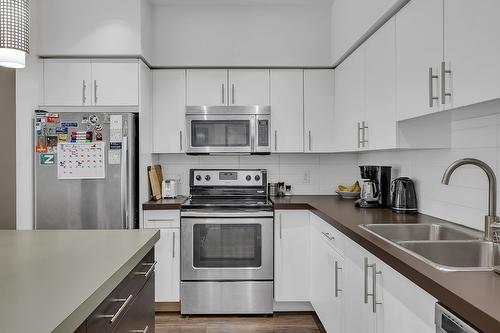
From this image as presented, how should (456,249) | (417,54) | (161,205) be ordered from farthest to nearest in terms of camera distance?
(161,205) → (417,54) → (456,249)

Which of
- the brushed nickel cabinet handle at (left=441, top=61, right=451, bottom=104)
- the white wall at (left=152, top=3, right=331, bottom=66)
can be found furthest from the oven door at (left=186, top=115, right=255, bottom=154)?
the brushed nickel cabinet handle at (left=441, top=61, right=451, bottom=104)

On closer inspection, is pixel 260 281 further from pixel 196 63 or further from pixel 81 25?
pixel 81 25

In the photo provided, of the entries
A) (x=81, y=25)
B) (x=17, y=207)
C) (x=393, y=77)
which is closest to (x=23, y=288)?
(x=393, y=77)

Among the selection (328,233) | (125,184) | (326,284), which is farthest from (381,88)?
(125,184)

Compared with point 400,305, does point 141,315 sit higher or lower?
lower

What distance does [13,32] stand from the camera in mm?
1769

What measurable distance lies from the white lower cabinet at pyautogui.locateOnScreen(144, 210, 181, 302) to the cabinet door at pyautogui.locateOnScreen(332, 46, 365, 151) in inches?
59.7

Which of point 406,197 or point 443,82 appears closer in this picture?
point 443,82

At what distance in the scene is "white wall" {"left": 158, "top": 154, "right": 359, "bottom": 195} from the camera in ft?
12.2

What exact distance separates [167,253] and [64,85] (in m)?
1.59

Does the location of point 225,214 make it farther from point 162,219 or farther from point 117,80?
point 117,80

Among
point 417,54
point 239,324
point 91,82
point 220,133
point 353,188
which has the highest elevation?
point 91,82

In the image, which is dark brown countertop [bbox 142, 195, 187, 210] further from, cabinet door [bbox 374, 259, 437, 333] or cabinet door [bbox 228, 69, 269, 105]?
cabinet door [bbox 374, 259, 437, 333]

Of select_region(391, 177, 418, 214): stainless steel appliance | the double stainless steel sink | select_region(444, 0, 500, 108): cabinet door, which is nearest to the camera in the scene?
select_region(444, 0, 500, 108): cabinet door
